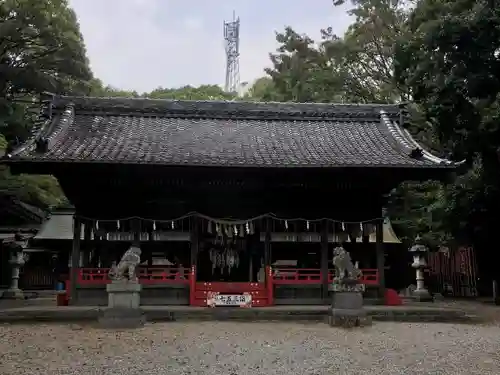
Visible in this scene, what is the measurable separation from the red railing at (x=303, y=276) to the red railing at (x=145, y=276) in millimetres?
2484

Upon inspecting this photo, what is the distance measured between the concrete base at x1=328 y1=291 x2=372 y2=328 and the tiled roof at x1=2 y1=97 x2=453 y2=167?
10.9 ft

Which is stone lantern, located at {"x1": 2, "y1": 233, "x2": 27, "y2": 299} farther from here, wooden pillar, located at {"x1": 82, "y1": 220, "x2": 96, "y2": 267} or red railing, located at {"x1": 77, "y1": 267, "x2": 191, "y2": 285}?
red railing, located at {"x1": 77, "y1": 267, "x2": 191, "y2": 285}

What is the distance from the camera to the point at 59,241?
24.6 metres

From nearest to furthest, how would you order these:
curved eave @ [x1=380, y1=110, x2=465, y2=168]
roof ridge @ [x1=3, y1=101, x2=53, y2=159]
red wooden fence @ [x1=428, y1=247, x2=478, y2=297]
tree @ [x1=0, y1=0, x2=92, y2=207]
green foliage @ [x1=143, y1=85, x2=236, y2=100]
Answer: roof ridge @ [x1=3, y1=101, x2=53, y2=159] → curved eave @ [x1=380, y1=110, x2=465, y2=168] → red wooden fence @ [x1=428, y1=247, x2=478, y2=297] → tree @ [x1=0, y1=0, x2=92, y2=207] → green foliage @ [x1=143, y1=85, x2=236, y2=100]

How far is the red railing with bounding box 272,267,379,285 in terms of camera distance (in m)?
14.2

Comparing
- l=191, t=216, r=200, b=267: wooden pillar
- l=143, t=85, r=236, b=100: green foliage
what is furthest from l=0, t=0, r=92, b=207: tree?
l=143, t=85, r=236, b=100: green foliage

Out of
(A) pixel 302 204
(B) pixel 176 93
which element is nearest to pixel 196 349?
(A) pixel 302 204

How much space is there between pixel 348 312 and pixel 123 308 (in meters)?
5.09

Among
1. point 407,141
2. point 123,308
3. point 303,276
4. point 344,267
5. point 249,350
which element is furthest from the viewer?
point 407,141

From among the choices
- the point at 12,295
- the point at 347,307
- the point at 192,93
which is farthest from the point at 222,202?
the point at 192,93

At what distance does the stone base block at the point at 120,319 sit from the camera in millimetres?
11273

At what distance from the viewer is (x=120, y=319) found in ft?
37.2

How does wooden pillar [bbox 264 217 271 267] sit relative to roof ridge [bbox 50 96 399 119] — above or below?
below

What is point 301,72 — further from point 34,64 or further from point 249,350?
point 249,350
